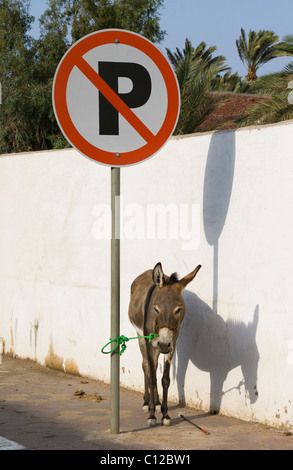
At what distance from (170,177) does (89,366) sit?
263 centimetres

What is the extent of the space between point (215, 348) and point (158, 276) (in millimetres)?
1168

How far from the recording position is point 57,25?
35875 millimetres

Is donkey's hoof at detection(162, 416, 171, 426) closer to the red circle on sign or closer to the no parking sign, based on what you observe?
the no parking sign

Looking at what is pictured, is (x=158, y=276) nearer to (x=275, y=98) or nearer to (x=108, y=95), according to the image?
(x=108, y=95)

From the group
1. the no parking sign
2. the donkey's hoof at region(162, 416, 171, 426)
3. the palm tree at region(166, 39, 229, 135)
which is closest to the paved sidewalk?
the donkey's hoof at region(162, 416, 171, 426)

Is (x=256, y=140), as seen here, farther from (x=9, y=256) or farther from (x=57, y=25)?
(x=57, y=25)

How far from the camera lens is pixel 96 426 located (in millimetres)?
6969

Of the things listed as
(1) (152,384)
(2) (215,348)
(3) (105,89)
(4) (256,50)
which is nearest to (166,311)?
(1) (152,384)

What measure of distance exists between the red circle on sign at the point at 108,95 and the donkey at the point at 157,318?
3.19 ft

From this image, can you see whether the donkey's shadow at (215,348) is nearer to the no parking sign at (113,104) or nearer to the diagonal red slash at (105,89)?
the no parking sign at (113,104)

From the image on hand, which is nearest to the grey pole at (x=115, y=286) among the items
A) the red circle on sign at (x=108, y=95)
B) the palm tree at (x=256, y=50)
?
the red circle on sign at (x=108, y=95)

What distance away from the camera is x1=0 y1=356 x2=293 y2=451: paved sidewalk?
20.6ft

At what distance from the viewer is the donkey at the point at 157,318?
661cm

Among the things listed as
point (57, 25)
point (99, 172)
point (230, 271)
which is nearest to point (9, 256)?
point (99, 172)
